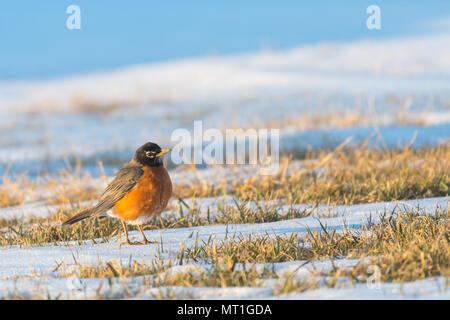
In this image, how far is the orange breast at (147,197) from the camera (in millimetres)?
4727

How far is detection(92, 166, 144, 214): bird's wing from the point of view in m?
4.78

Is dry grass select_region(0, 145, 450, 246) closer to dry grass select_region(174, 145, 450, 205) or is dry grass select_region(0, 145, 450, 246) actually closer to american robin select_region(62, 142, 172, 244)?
dry grass select_region(174, 145, 450, 205)

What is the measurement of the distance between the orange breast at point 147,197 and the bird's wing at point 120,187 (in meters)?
0.03

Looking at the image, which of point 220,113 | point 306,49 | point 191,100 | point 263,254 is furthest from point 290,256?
point 306,49

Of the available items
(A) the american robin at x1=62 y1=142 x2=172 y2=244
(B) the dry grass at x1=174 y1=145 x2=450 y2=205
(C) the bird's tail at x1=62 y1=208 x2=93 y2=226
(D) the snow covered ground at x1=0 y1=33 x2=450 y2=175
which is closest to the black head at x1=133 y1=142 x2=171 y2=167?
(A) the american robin at x1=62 y1=142 x2=172 y2=244

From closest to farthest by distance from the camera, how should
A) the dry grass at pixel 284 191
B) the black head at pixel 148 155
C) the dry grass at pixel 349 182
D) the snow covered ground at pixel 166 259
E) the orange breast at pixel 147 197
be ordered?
the snow covered ground at pixel 166 259 → the orange breast at pixel 147 197 → the black head at pixel 148 155 → the dry grass at pixel 284 191 → the dry grass at pixel 349 182

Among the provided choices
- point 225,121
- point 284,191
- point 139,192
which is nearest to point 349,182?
→ point 284,191

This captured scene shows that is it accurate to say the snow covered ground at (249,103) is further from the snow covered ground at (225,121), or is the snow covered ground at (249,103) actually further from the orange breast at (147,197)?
the orange breast at (147,197)

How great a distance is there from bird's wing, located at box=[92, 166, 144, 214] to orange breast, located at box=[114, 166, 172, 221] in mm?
34

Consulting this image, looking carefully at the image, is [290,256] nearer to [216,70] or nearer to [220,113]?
[220,113]

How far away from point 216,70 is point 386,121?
56.5 ft

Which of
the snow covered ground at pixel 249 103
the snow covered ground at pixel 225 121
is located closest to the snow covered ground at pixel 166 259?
the snow covered ground at pixel 225 121

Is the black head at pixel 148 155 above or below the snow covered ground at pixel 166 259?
above

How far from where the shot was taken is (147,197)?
4.73 m
